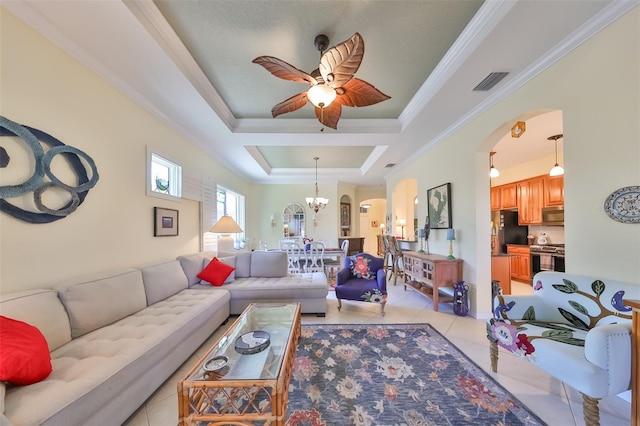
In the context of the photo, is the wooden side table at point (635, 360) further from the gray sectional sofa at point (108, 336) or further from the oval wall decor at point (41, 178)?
the oval wall decor at point (41, 178)

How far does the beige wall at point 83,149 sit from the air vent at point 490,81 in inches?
150

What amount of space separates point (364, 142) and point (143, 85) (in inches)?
124

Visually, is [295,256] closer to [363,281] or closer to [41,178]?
[363,281]

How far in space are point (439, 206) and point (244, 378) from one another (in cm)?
390

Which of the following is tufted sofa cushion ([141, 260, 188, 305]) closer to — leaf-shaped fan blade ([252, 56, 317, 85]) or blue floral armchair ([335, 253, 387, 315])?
blue floral armchair ([335, 253, 387, 315])

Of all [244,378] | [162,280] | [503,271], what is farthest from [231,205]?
[503,271]

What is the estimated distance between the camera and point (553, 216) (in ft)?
16.0

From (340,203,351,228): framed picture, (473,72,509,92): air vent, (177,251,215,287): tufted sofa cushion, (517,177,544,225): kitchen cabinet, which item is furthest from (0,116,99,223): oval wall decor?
(517,177,544,225): kitchen cabinet

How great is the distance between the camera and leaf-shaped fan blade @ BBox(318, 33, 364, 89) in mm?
1627

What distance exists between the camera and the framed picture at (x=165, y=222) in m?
3.11

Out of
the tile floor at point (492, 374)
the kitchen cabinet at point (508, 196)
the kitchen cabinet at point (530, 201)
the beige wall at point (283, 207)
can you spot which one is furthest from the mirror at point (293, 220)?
the kitchen cabinet at point (530, 201)

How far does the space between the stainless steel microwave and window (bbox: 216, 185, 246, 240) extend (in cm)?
695

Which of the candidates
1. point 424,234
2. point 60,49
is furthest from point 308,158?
point 60,49

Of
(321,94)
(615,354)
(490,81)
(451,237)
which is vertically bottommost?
(615,354)
